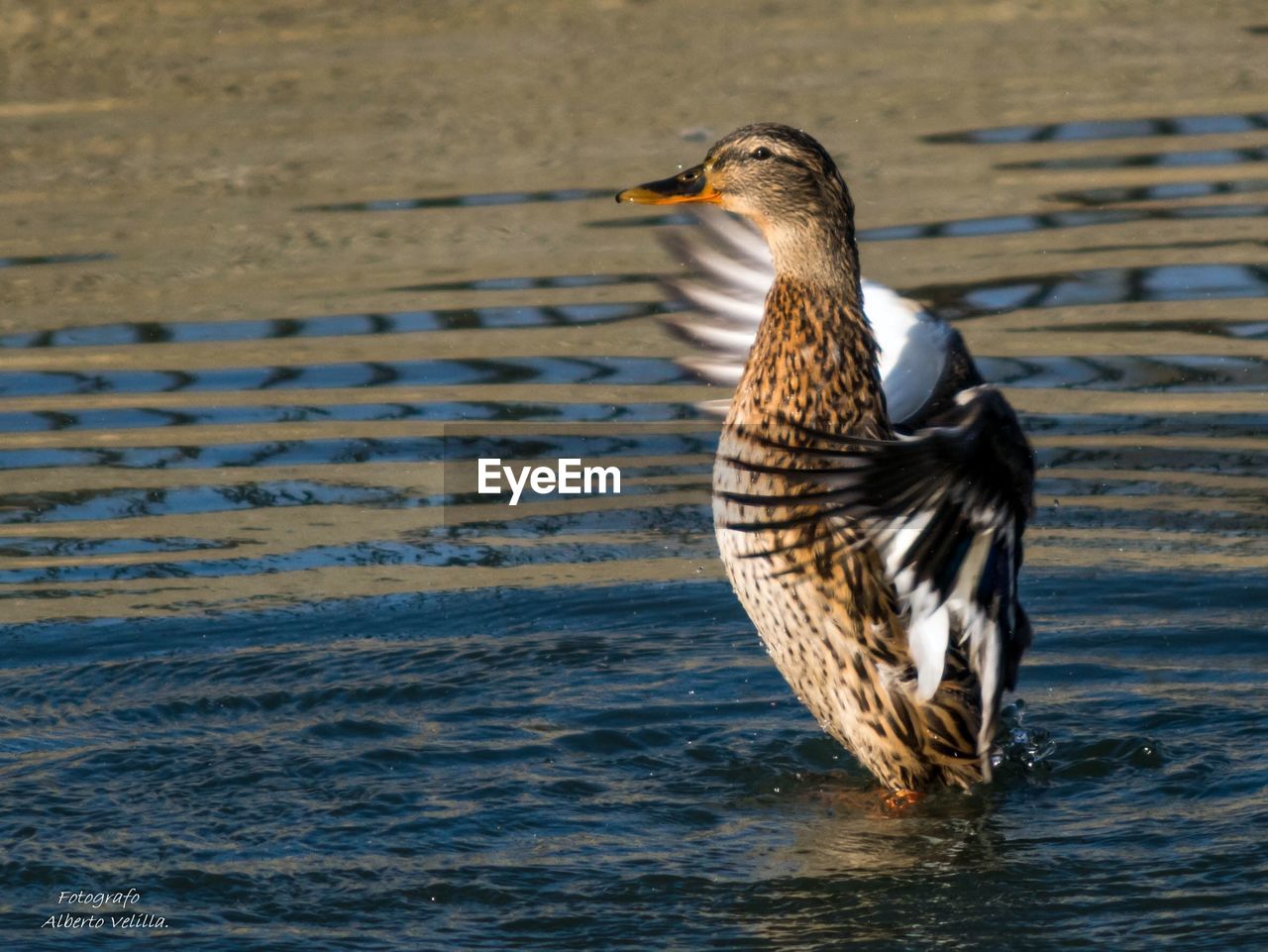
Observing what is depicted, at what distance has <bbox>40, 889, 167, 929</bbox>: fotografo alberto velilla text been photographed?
5.00 metres

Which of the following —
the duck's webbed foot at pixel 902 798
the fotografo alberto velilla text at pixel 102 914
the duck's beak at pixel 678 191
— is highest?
the duck's beak at pixel 678 191

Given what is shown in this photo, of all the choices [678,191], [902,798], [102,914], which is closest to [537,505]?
[678,191]

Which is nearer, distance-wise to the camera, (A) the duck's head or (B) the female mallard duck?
(B) the female mallard duck

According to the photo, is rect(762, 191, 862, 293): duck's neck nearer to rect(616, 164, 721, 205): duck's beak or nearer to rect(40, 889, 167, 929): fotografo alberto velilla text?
rect(616, 164, 721, 205): duck's beak

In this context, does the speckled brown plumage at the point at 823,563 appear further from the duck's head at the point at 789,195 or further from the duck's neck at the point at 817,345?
the duck's head at the point at 789,195

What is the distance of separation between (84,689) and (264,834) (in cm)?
127

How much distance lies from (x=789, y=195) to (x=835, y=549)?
956 mm

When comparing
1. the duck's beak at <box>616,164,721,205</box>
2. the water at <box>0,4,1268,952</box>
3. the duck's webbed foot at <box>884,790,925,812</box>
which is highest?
the duck's beak at <box>616,164,721,205</box>

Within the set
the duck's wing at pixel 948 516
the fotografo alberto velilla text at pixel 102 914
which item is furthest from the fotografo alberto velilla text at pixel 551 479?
the fotografo alberto velilla text at pixel 102 914

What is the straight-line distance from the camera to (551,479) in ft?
26.7

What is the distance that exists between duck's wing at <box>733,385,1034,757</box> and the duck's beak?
33.4 inches

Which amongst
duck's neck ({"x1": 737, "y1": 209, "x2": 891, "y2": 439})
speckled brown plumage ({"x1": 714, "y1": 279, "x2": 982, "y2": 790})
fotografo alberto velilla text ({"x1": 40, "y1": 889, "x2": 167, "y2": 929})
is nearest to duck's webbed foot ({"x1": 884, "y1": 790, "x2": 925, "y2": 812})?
speckled brown plumage ({"x1": 714, "y1": 279, "x2": 982, "y2": 790})

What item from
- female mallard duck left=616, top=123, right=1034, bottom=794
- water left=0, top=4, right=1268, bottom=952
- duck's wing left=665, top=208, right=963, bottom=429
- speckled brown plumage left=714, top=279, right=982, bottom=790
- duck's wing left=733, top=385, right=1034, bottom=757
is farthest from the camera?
duck's wing left=665, top=208, right=963, bottom=429

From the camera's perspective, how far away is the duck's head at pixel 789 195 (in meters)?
5.77
